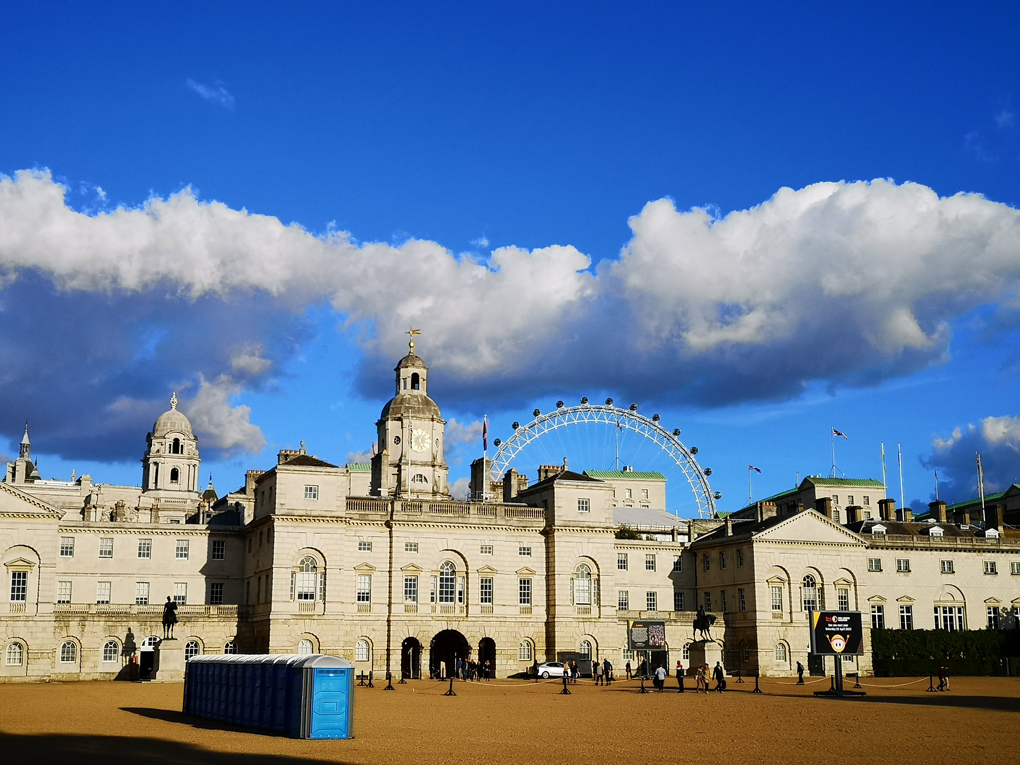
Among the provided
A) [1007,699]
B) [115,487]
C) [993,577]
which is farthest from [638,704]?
[115,487]

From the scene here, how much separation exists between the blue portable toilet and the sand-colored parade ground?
0.58m

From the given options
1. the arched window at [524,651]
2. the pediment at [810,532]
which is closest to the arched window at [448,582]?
the arched window at [524,651]

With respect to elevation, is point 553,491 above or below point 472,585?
above

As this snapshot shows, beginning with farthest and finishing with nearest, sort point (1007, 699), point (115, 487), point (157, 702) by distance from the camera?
point (115, 487) → point (1007, 699) → point (157, 702)

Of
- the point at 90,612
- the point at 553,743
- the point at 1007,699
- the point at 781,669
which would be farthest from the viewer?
the point at 781,669

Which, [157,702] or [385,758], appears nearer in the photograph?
[385,758]

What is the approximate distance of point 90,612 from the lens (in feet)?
228

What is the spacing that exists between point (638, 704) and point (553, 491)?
30856mm

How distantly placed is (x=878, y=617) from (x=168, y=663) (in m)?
51.0

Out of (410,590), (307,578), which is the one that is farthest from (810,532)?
(307,578)

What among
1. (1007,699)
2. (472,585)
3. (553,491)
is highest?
(553,491)

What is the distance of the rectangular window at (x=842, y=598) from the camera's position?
83812mm

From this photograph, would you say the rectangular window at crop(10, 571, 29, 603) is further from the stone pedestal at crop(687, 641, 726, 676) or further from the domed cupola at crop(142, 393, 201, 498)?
the domed cupola at crop(142, 393, 201, 498)

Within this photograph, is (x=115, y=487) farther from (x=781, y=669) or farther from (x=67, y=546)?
(x=781, y=669)
